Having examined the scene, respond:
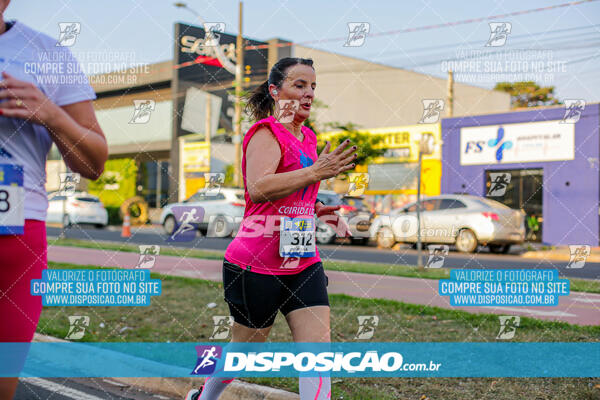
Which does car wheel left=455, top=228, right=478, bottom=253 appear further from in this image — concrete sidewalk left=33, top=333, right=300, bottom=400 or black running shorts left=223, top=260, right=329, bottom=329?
black running shorts left=223, top=260, right=329, bottom=329

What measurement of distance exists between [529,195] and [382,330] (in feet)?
56.8

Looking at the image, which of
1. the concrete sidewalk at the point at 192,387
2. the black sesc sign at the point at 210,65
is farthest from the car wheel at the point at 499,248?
the concrete sidewalk at the point at 192,387

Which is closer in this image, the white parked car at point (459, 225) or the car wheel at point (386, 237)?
the white parked car at point (459, 225)

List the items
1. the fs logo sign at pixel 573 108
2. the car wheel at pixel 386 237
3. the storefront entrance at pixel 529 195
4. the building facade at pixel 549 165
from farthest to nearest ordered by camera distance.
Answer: the storefront entrance at pixel 529 195
the building facade at pixel 549 165
the car wheel at pixel 386 237
the fs logo sign at pixel 573 108

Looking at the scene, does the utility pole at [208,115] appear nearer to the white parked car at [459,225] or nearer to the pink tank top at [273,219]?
the white parked car at [459,225]

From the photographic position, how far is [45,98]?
1630 millimetres

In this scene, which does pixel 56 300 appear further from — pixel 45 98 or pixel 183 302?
pixel 45 98

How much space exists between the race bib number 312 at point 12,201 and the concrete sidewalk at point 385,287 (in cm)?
589

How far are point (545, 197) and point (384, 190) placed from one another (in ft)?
21.9

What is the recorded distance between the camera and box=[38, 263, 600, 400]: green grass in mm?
4105

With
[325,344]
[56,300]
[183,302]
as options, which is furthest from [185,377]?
[183,302]

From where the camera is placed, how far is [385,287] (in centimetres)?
906

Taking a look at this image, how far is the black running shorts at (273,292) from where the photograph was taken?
2676 mm

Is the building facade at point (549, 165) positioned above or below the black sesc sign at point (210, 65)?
below
